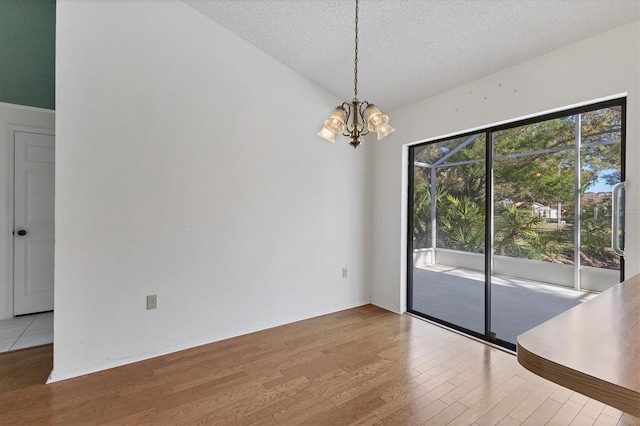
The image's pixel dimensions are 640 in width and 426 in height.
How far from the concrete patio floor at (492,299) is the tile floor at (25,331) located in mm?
3988

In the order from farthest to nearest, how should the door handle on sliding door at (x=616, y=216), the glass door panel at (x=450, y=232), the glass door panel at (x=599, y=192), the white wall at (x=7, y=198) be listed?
the white wall at (x=7, y=198) → the glass door panel at (x=450, y=232) → the glass door panel at (x=599, y=192) → the door handle on sliding door at (x=616, y=216)

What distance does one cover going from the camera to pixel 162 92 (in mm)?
2611

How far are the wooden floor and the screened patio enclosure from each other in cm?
65

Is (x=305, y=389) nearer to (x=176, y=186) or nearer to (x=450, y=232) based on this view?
(x=176, y=186)

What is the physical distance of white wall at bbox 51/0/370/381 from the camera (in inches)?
90.0

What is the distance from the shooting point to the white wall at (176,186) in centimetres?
229

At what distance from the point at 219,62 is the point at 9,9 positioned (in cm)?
239

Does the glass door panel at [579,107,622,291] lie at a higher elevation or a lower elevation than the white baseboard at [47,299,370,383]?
higher

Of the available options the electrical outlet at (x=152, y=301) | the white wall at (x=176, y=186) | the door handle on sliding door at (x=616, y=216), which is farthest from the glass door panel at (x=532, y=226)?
the electrical outlet at (x=152, y=301)

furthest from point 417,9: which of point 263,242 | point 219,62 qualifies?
point 263,242

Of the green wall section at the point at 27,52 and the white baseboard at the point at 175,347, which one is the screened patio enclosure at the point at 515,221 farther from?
the green wall section at the point at 27,52

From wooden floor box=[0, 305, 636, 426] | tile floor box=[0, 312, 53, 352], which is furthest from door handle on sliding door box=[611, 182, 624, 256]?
tile floor box=[0, 312, 53, 352]

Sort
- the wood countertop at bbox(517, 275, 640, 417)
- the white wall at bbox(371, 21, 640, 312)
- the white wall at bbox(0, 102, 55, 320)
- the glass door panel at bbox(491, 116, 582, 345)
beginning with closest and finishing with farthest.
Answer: the wood countertop at bbox(517, 275, 640, 417) → the white wall at bbox(371, 21, 640, 312) → the glass door panel at bbox(491, 116, 582, 345) → the white wall at bbox(0, 102, 55, 320)

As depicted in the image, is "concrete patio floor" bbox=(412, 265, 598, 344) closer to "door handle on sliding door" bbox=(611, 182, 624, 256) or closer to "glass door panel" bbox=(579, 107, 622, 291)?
"glass door panel" bbox=(579, 107, 622, 291)
